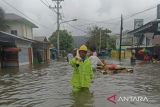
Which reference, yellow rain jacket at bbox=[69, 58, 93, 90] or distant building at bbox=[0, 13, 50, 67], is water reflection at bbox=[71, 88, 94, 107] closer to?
yellow rain jacket at bbox=[69, 58, 93, 90]

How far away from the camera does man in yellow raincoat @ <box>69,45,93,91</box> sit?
10602 millimetres

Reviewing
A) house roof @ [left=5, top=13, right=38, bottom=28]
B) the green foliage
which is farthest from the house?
the green foliage

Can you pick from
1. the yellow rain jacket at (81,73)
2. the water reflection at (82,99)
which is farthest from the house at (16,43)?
the yellow rain jacket at (81,73)

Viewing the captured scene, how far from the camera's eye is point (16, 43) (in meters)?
35.8

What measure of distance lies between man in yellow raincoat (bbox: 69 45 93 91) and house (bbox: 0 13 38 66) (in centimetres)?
1973

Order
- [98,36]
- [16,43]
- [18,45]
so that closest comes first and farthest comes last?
[16,43]
[18,45]
[98,36]

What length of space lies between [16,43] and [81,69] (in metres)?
26.0

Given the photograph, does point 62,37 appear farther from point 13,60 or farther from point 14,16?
point 13,60

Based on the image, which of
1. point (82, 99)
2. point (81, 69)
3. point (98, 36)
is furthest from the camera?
point (98, 36)

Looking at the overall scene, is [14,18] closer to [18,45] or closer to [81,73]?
[18,45]

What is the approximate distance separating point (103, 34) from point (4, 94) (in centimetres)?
9039

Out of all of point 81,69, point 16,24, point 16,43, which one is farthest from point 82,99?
point 16,24

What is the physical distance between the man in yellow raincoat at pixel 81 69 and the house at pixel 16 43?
19.7m

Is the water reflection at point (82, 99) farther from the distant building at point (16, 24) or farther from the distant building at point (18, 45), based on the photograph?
the distant building at point (16, 24)
